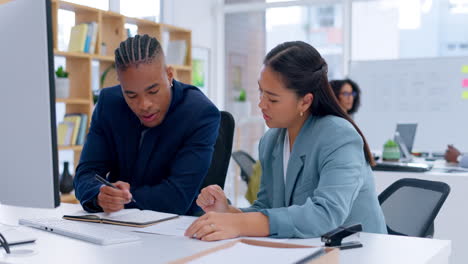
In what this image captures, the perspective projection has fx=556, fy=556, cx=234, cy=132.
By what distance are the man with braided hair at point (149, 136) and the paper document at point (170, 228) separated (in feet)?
0.98

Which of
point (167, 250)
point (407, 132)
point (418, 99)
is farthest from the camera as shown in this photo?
point (418, 99)

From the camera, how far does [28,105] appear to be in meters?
1.21

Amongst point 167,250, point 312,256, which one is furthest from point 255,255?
point 167,250

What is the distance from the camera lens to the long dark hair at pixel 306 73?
173 cm

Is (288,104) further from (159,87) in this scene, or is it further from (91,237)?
(91,237)

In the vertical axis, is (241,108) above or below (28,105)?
below

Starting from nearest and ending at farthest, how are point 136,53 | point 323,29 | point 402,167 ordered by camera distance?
point 136,53 → point 402,167 → point 323,29

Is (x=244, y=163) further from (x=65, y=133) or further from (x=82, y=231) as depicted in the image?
(x=82, y=231)

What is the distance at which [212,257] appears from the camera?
1103mm

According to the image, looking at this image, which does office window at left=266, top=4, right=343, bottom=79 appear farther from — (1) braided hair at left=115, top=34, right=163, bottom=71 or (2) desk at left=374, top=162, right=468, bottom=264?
(1) braided hair at left=115, top=34, right=163, bottom=71

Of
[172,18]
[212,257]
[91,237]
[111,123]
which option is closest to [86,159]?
[111,123]

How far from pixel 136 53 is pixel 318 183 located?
74 centimetres

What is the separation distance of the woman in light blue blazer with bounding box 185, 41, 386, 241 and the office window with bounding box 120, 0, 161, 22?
14.3 ft

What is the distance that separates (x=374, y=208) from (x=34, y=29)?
1.12m
